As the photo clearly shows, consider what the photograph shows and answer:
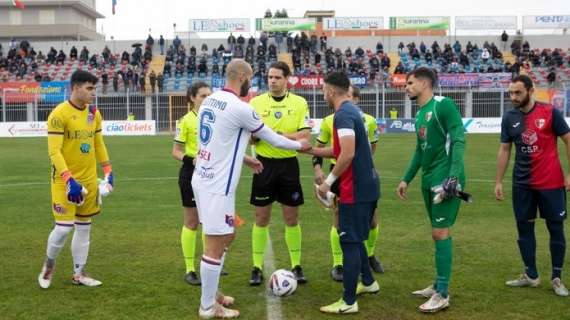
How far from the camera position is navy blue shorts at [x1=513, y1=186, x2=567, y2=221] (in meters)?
6.43

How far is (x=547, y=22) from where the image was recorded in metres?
55.9

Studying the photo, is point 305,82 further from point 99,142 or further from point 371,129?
point 99,142

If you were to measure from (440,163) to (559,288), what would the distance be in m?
1.95

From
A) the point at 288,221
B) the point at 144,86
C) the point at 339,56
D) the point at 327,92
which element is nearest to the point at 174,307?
the point at 288,221

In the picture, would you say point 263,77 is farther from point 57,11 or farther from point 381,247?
point 57,11

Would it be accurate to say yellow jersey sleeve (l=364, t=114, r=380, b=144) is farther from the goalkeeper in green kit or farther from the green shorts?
the green shorts

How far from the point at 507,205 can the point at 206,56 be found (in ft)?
130

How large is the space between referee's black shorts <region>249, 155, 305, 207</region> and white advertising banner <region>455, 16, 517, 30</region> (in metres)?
52.0

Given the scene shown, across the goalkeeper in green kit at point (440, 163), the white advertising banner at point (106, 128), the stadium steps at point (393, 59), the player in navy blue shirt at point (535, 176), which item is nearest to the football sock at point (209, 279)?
the goalkeeper in green kit at point (440, 163)

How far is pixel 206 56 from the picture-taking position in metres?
48.6

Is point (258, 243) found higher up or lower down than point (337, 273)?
higher up

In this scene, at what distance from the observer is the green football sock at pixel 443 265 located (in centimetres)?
588

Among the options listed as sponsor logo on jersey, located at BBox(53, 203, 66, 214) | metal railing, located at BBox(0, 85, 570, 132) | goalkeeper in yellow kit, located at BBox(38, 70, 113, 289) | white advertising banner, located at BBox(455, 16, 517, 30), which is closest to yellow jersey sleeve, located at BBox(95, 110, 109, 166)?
goalkeeper in yellow kit, located at BBox(38, 70, 113, 289)

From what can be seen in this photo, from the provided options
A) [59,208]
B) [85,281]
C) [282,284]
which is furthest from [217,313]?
[59,208]
